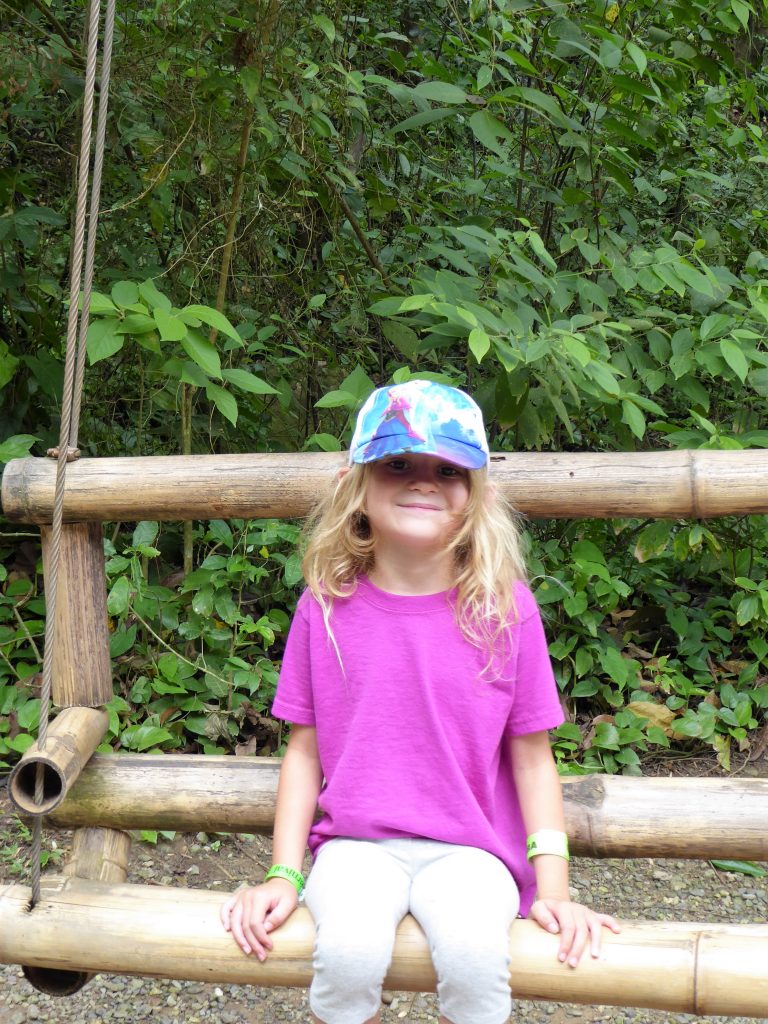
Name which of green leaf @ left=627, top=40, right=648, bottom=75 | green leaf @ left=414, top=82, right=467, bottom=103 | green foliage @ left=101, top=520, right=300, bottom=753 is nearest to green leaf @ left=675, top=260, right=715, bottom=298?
green leaf @ left=627, top=40, right=648, bottom=75

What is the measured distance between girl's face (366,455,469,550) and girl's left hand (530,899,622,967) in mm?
603

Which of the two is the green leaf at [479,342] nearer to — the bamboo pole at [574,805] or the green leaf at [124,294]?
the green leaf at [124,294]

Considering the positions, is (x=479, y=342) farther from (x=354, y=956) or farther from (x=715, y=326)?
(x=354, y=956)

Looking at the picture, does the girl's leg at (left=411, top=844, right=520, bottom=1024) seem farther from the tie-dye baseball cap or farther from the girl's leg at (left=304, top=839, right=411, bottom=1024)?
the tie-dye baseball cap

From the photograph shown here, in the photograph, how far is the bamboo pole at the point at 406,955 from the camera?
5.28ft

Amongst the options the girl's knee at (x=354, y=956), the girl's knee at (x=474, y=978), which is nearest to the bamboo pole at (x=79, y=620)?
the girl's knee at (x=354, y=956)

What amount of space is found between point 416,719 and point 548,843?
0.95 ft

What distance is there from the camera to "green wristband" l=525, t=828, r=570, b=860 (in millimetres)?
1730

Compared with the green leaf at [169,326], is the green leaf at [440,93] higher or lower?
higher

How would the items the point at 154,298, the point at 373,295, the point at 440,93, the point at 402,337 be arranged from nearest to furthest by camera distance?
the point at 154,298 → the point at 440,93 → the point at 402,337 → the point at 373,295

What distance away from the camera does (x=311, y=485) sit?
2.05m

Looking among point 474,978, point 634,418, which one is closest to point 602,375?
point 634,418

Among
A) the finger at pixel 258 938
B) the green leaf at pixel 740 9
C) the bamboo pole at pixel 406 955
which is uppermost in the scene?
the green leaf at pixel 740 9

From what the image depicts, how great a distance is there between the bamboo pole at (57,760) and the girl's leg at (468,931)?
0.64 m
